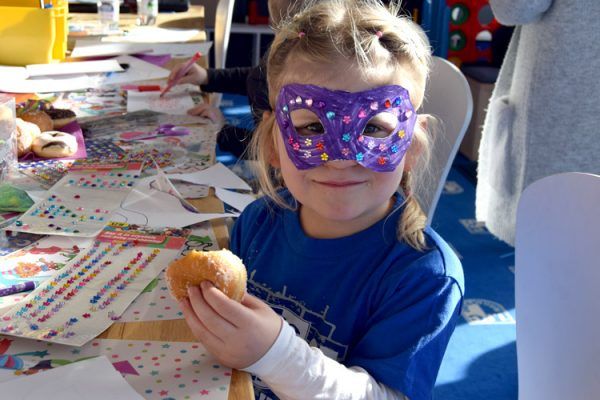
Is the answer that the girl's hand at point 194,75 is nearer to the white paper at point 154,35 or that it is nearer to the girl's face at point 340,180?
the white paper at point 154,35

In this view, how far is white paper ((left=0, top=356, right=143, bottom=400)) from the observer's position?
2.50 ft

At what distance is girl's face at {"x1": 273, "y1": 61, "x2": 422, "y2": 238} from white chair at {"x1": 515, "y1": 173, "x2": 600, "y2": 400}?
0.65ft

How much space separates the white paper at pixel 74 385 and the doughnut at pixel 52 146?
78cm

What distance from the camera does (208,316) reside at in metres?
0.81

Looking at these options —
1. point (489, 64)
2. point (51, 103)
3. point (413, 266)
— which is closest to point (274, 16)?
point (51, 103)

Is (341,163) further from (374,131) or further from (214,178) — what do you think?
(214,178)

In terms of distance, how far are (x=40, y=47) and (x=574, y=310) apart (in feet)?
5.79

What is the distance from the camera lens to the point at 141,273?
3.44 feet

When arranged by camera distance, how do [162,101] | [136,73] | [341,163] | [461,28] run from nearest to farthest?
[341,163] < [162,101] < [136,73] < [461,28]

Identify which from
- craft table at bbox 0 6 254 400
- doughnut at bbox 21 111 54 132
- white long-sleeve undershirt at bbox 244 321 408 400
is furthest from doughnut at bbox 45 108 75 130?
white long-sleeve undershirt at bbox 244 321 408 400

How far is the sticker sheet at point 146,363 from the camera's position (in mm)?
790

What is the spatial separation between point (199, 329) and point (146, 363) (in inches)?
3.0

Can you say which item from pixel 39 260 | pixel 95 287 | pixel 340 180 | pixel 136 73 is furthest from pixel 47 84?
pixel 340 180

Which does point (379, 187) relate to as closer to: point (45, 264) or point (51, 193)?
point (45, 264)
